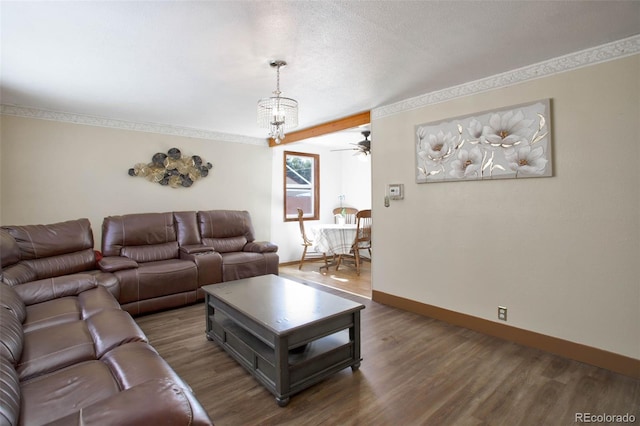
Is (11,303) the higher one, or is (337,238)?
(337,238)

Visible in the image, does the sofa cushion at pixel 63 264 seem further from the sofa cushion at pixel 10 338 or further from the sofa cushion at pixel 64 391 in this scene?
the sofa cushion at pixel 64 391

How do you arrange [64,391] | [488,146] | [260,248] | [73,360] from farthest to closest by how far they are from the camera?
[260,248], [488,146], [73,360], [64,391]

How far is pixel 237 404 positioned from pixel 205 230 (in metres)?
3.01

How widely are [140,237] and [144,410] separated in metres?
3.46

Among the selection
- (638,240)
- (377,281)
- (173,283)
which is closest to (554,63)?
(638,240)

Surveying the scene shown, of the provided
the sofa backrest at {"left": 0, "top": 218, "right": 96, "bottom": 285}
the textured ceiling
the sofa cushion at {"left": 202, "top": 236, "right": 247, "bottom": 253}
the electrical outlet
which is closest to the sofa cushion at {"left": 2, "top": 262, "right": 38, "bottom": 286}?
the sofa backrest at {"left": 0, "top": 218, "right": 96, "bottom": 285}

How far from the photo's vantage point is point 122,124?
4238mm

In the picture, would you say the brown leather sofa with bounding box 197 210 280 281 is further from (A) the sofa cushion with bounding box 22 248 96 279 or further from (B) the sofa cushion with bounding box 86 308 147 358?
(B) the sofa cushion with bounding box 86 308 147 358

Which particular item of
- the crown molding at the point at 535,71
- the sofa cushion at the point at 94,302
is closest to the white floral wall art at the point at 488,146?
the crown molding at the point at 535,71

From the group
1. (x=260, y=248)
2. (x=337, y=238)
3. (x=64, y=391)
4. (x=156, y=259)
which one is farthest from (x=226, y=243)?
(x=64, y=391)

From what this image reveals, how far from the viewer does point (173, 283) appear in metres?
3.57

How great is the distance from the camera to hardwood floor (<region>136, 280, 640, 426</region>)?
70.1 inches

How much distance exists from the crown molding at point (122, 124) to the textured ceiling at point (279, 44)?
29cm

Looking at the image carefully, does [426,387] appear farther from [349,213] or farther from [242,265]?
[349,213]
